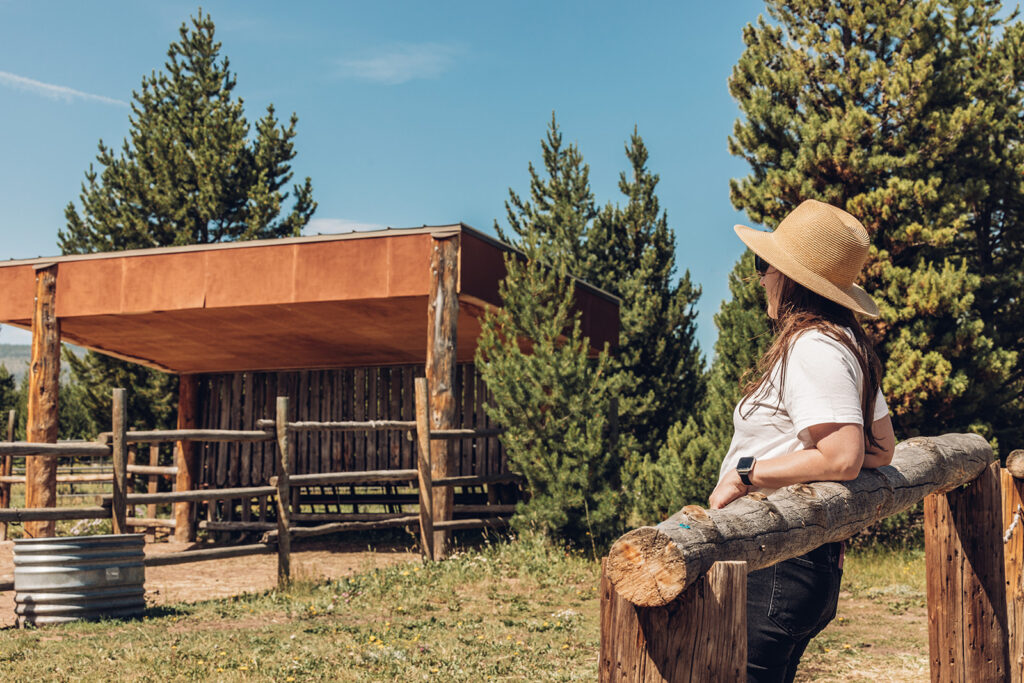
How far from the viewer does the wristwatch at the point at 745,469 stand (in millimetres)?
2531

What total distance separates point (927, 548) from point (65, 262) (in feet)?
35.1

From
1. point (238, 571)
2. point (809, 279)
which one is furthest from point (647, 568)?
point (238, 571)

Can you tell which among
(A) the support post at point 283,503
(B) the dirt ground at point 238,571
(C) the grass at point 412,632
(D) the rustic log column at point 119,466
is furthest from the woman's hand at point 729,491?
(A) the support post at point 283,503

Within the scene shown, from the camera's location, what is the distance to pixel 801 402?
7.88 feet

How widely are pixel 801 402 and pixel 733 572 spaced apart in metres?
0.62

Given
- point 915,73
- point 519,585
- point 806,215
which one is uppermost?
point 915,73

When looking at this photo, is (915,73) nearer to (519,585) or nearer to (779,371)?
(519,585)

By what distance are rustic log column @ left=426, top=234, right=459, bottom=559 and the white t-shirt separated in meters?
7.87

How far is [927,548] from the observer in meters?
4.16

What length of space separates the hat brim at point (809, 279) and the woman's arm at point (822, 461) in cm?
41

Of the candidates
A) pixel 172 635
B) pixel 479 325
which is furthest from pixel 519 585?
pixel 479 325

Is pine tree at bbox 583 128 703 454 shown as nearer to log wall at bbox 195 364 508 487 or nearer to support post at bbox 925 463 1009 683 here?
log wall at bbox 195 364 508 487

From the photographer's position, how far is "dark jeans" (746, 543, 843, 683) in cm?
246

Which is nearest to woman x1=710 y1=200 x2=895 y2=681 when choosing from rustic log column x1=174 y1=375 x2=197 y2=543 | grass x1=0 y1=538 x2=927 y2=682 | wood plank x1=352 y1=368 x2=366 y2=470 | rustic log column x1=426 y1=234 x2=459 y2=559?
grass x1=0 y1=538 x2=927 y2=682
